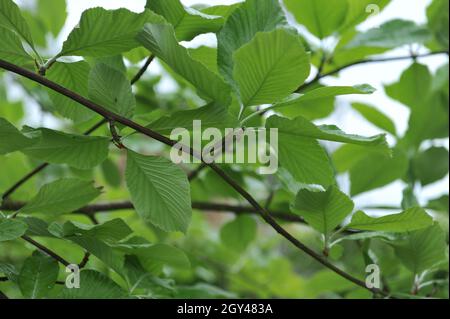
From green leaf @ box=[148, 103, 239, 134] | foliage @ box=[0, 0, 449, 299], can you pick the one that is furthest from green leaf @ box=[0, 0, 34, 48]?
green leaf @ box=[148, 103, 239, 134]

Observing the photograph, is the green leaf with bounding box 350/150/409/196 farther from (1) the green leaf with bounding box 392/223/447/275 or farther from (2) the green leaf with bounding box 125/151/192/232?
(2) the green leaf with bounding box 125/151/192/232

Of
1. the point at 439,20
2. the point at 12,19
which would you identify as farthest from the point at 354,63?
the point at 12,19

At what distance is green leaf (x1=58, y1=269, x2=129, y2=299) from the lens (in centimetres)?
42

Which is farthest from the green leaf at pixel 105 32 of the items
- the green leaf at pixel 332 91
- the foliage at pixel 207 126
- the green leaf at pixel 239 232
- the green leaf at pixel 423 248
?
the green leaf at pixel 239 232

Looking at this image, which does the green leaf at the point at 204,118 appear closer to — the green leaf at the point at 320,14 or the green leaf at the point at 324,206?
the green leaf at the point at 324,206

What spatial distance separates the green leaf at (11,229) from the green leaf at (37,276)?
66mm

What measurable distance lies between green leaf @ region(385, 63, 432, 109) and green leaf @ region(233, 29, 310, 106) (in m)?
0.40

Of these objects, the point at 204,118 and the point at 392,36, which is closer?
the point at 204,118

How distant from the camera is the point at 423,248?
1.73 feet

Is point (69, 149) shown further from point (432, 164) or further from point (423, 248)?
point (432, 164)

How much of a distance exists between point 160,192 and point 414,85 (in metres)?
0.44

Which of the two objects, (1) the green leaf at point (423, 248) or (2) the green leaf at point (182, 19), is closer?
(2) the green leaf at point (182, 19)

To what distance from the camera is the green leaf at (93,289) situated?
424 millimetres
